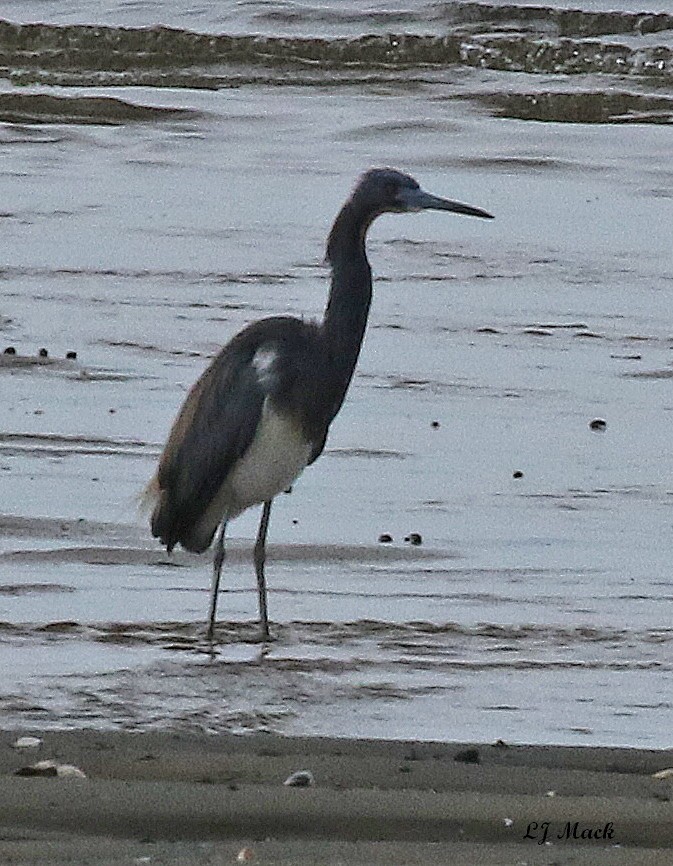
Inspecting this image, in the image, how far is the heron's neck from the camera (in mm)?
8031

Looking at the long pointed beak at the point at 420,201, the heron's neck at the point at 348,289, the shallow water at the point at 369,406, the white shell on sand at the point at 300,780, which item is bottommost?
the shallow water at the point at 369,406

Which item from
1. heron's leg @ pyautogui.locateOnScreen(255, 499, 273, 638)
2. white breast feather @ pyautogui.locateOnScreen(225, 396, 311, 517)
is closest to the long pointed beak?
white breast feather @ pyautogui.locateOnScreen(225, 396, 311, 517)

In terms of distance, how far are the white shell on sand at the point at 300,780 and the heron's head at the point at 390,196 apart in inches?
127

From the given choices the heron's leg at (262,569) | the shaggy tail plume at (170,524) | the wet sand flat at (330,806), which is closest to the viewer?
the wet sand flat at (330,806)

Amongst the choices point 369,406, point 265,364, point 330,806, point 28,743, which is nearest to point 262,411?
point 265,364

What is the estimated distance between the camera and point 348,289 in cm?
807

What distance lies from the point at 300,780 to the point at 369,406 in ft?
17.7

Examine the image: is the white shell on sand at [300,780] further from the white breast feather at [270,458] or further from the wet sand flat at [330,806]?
the white breast feather at [270,458]

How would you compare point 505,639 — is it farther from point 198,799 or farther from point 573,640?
point 198,799

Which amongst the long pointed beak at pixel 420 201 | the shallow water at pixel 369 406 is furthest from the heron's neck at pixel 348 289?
the shallow water at pixel 369 406

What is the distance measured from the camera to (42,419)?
992 cm

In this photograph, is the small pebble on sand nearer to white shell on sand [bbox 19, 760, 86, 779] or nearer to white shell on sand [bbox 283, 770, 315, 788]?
white shell on sand [bbox 19, 760, 86, 779]

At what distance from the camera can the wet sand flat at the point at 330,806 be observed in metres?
4.51

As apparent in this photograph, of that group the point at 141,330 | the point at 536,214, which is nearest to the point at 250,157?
the point at 536,214
